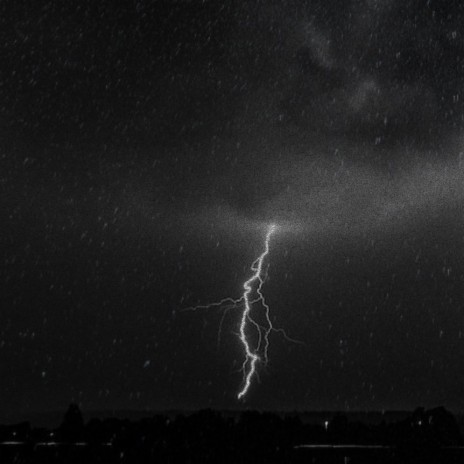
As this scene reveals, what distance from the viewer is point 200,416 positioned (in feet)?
300

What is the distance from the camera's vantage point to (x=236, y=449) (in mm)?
76875

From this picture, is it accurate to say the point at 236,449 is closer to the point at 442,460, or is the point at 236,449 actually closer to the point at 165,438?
the point at 165,438

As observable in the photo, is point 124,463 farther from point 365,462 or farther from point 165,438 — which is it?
point 165,438

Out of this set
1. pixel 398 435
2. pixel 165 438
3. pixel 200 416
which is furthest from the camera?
pixel 398 435

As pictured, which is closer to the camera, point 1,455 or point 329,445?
point 1,455

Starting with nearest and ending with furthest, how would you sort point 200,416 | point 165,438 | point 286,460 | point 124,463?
point 124,463, point 286,460, point 165,438, point 200,416

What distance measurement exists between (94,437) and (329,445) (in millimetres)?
29715

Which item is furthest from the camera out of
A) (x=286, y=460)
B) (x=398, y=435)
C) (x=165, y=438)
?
(x=398, y=435)

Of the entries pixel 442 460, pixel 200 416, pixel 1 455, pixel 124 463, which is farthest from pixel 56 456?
pixel 442 460

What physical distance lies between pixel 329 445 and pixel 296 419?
6.09 m

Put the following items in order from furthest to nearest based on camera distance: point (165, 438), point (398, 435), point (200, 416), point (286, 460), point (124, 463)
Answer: point (398, 435)
point (200, 416)
point (165, 438)
point (286, 460)
point (124, 463)

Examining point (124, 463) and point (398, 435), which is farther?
point (398, 435)

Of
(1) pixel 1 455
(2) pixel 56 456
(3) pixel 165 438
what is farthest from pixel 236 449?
(1) pixel 1 455

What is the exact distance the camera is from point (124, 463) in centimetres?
5881
